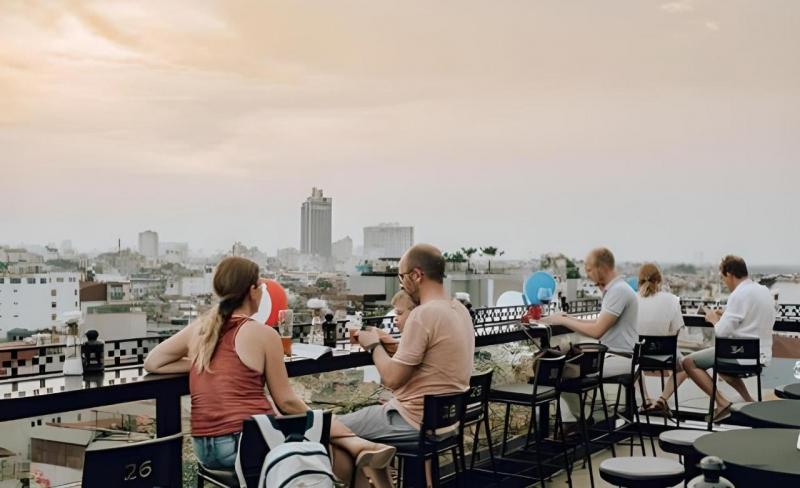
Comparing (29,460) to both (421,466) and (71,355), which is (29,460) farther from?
(421,466)

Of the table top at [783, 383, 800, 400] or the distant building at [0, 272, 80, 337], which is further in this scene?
the table top at [783, 383, 800, 400]

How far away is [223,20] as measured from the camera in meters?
18.5

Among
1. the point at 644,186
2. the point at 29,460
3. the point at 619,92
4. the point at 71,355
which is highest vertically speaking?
the point at 619,92

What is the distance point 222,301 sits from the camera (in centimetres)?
349

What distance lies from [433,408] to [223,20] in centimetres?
1618

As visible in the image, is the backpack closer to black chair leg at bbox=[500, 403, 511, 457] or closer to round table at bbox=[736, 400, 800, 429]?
round table at bbox=[736, 400, 800, 429]

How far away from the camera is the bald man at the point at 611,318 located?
6160mm

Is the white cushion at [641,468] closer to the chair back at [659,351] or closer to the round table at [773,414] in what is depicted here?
the round table at [773,414]

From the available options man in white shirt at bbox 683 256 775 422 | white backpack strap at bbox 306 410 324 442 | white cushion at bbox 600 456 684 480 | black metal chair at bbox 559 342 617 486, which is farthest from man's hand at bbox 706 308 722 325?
white backpack strap at bbox 306 410 324 442

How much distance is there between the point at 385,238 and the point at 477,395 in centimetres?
859

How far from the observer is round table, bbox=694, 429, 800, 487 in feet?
9.16

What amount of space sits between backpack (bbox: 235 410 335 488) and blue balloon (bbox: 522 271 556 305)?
4.29 meters

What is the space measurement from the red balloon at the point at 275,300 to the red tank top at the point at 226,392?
4.09 feet

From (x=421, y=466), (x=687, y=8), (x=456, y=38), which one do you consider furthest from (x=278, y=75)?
(x=421, y=466)
